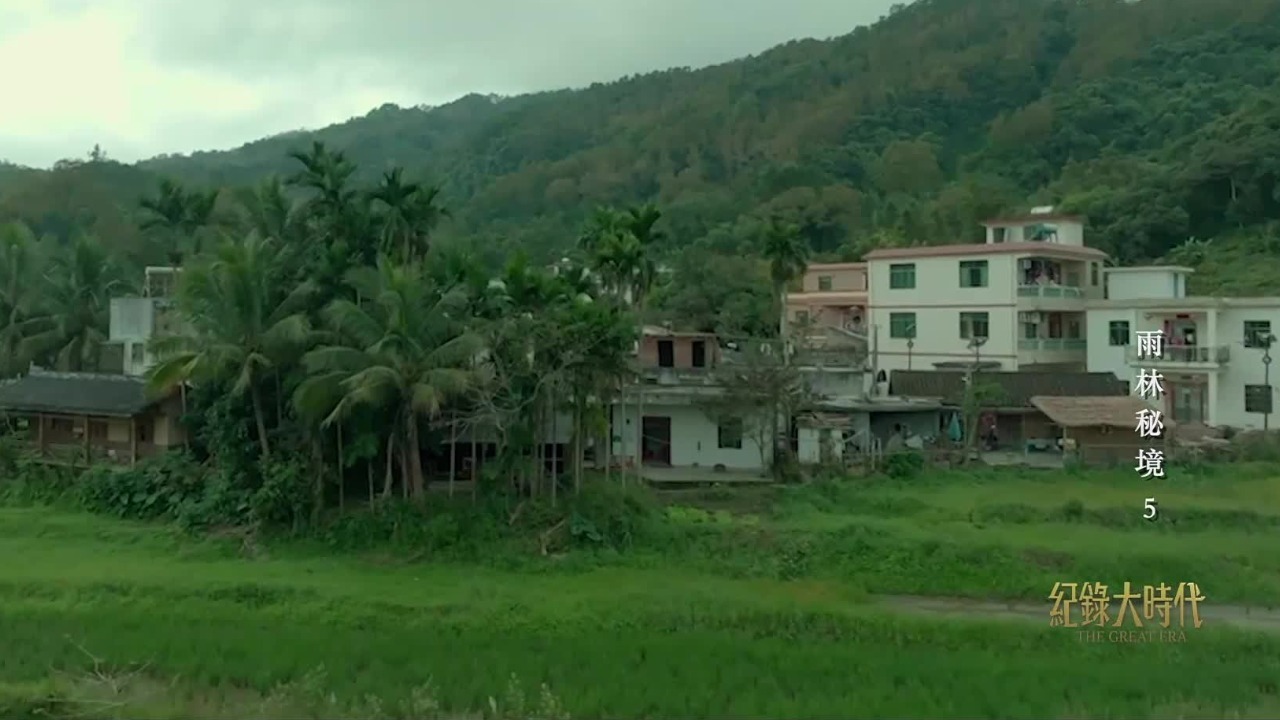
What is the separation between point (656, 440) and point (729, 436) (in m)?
2.18

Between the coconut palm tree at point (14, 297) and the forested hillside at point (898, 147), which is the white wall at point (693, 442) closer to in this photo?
the forested hillside at point (898, 147)

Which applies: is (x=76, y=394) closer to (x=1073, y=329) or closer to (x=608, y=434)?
(x=608, y=434)

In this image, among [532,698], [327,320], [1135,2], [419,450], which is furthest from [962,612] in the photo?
[1135,2]

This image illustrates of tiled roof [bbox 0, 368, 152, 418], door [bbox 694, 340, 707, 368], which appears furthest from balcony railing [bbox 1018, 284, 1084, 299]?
tiled roof [bbox 0, 368, 152, 418]

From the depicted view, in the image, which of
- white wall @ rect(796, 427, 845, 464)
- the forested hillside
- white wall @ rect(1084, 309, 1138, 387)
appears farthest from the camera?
the forested hillside

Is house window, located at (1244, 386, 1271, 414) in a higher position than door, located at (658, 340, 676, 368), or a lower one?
lower

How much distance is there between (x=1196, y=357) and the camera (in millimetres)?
35688

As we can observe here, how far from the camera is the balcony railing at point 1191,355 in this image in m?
35.3

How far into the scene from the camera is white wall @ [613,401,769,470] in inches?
1254

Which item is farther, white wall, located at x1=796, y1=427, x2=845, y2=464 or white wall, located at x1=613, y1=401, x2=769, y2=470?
white wall, located at x1=796, y1=427, x2=845, y2=464

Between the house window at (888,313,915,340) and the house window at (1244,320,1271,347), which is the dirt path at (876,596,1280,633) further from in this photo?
the house window at (888,313,915,340)

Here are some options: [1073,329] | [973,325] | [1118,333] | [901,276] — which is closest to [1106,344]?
[1118,333]

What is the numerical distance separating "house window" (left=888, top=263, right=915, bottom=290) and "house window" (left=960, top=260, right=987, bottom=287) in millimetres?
1868

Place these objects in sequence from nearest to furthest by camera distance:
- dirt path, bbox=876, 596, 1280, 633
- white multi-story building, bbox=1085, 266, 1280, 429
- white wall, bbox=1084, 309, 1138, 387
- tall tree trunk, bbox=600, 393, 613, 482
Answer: dirt path, bbox=876, 596, 1280, 633 → tall tree trunk, bbox=600, 393, 613, 482 → white multi-story building, bbox=1085, 266, 1280, 429 → white wall, bbox=1084, 309, 1138, 387
